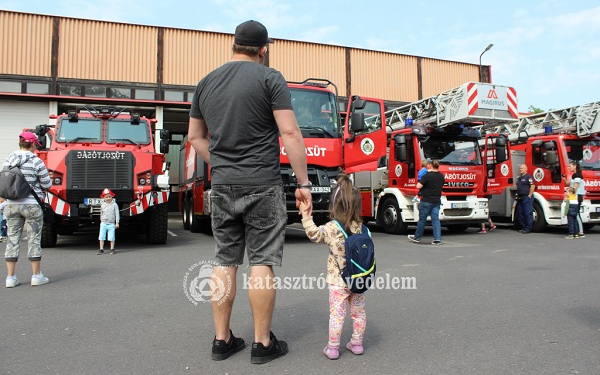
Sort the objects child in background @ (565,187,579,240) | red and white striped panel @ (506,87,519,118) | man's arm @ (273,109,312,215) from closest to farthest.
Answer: man's arm @ (273,109,312,215)
child in background @ (565,187,579,240)
red and white striped panel @ (506,87,519,118)

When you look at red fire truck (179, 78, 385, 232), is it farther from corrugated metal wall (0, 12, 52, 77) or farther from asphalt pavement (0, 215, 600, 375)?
corrugated metal wall (0, 12, 52, 77)

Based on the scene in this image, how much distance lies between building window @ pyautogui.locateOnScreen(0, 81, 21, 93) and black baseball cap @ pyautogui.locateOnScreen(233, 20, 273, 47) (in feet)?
62.0

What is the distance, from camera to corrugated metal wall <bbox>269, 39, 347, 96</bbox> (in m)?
21.5

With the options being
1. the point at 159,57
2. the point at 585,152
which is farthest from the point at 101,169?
the point at 159,57

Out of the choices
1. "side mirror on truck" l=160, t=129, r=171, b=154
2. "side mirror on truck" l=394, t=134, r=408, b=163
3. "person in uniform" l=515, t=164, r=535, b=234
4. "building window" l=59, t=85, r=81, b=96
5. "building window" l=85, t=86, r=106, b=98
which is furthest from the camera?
"building window" l=85, t=86, r=106, b=98

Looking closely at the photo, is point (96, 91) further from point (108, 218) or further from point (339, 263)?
point (339, 263)

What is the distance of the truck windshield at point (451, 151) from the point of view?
10.9 metres

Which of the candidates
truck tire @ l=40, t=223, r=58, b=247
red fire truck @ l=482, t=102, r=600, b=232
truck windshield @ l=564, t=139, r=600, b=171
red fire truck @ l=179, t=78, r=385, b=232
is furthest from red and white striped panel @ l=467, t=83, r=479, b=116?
truck tire @ l=40, t=223, r=58, b=247

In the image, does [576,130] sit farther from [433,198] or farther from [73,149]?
[73,149]

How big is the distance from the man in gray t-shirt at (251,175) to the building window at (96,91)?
59.6ft

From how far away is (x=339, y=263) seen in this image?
291 cm

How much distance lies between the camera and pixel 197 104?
2.97 meters

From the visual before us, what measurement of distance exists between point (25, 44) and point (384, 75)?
16496 millimetres

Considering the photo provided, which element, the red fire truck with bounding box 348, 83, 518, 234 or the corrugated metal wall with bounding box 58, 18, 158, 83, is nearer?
the red fire truck with bounding box 348, 83, 518, 234
